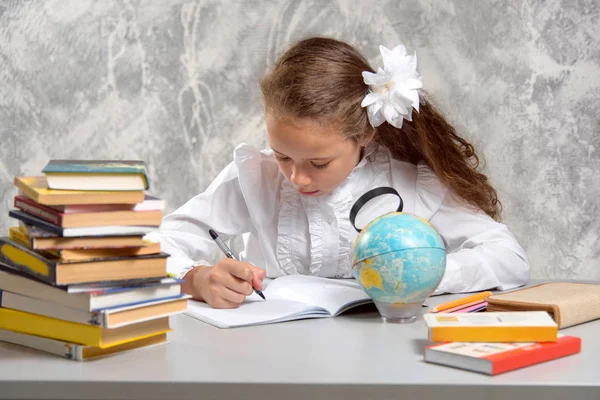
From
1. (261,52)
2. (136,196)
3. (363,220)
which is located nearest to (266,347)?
(136,196)

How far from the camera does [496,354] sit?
1.05 meters

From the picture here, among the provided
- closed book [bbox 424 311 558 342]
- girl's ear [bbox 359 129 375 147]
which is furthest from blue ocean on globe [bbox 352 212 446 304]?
girl's ear [bbox 359 129 375 147]

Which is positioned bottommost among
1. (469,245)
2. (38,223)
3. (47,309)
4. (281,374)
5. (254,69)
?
(281,374)

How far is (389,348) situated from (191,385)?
0.32 meters

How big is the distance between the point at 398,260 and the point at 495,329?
7.9 inches

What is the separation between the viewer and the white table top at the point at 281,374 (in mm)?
997

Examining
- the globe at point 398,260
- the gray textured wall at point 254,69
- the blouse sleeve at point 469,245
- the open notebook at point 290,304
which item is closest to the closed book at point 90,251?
the open notebook at point 290,304

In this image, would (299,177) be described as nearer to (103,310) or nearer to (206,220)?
(206,220)

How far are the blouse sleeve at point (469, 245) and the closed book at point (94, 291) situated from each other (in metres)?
0.68

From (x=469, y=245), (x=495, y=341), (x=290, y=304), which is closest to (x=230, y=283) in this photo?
(x=290, y=304)

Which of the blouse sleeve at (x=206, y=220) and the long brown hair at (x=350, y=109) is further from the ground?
the long brown hair at (x=350, y=109)

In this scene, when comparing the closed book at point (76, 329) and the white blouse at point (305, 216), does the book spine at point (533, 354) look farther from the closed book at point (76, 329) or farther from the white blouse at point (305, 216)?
the white blouse at point (305, 216)

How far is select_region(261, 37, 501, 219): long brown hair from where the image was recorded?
1.72 meters

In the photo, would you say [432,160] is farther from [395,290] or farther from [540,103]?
[540,103]
